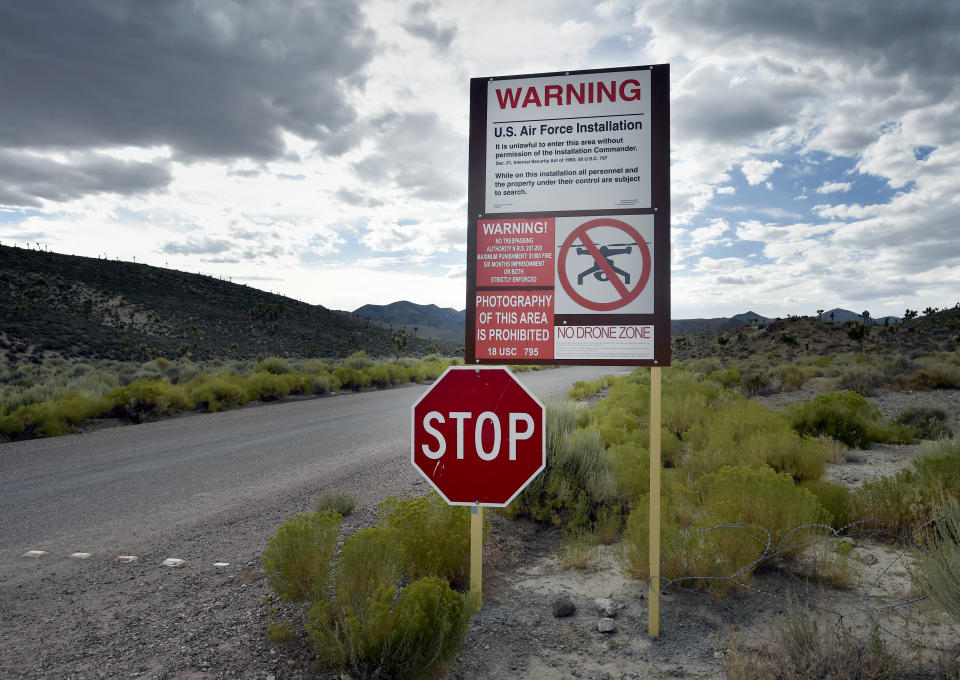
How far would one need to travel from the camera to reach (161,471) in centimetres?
823

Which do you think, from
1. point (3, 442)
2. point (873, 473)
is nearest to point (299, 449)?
point (3, 442)

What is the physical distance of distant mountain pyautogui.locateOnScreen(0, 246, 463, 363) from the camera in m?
41.9

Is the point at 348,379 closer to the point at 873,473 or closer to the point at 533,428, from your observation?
the point at 873,473

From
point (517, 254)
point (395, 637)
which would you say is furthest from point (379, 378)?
point (395, 637)

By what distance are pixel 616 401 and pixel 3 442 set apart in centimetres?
1157

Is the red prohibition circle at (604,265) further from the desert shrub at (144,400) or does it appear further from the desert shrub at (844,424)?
the desert shrub at (144,400)

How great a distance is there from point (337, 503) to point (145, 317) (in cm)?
5614

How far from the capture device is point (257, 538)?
5363 mm

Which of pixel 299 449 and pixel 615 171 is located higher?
pixel 615 171

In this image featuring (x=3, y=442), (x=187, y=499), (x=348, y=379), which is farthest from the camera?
(x=348, y=379)

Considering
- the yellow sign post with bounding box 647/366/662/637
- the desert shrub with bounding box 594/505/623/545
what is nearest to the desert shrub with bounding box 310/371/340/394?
the desert shrub with bounding box 594/505/623/545

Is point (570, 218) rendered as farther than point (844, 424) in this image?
No

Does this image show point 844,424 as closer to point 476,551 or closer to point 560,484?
point 560,484

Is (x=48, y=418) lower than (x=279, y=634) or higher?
higher
